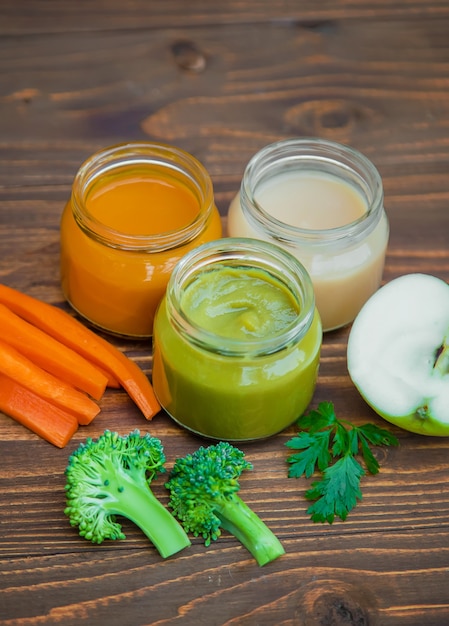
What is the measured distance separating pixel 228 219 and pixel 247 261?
1.04ft

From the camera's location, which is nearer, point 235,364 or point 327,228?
point 235,364

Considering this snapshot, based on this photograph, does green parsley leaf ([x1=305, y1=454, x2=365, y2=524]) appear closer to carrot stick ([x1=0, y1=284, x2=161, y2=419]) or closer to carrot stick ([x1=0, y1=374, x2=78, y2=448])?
carrot stick ([x1=0, y1=284, x2=161, y2=419])

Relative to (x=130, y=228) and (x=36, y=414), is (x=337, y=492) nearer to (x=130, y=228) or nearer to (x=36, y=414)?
(x=36, y=414)

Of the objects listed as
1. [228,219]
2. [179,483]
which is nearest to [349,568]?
[179,483]

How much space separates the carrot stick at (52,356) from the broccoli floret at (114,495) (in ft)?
0.81

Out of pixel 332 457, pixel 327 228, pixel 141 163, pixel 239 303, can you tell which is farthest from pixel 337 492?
pixel 141 163

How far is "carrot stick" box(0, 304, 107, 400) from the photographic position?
2.68 meters

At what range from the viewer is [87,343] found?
2754 mm

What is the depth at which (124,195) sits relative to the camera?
2854 millimetres

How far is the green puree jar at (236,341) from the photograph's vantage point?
245 cm

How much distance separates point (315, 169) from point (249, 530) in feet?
3.71

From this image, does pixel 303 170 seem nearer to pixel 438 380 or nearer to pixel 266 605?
pixel 438 380

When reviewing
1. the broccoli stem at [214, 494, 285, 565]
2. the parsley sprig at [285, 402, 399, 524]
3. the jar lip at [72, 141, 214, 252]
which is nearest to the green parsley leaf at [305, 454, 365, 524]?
the parsley sprig at [285, 402, 399, 524]

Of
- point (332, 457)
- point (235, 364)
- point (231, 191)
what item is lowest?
point (332, 457)
